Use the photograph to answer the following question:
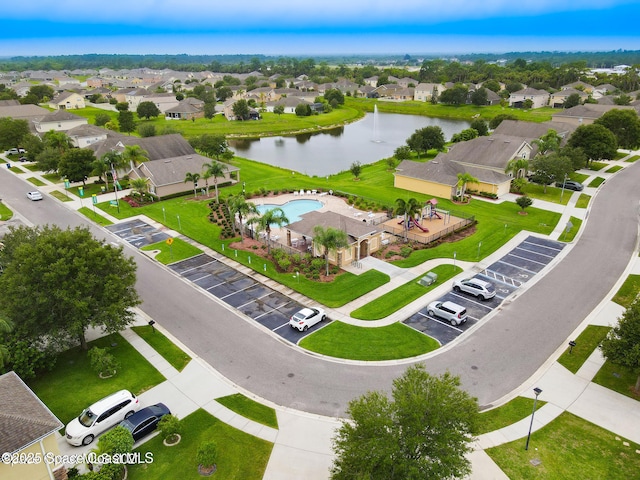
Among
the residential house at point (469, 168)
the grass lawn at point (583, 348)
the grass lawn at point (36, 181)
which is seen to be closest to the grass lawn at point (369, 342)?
the grass lawn at point (583, 348)

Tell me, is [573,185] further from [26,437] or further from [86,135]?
[86,135]

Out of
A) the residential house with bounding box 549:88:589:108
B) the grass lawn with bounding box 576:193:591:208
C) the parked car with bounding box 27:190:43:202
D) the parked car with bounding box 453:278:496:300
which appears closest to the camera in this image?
the parked car with bounding box 453:278:496:300

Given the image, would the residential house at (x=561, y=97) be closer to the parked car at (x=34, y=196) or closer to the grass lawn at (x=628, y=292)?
the grass lawn at (x=628, y=292)

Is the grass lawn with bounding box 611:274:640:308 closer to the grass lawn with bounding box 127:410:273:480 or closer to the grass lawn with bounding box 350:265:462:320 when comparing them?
the grass lawn with bounding box 350:265:462:320

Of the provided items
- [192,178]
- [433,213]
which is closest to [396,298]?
[433,213]

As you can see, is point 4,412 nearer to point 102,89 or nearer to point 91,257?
point 91,257

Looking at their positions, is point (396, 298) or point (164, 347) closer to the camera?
point (164, 347)

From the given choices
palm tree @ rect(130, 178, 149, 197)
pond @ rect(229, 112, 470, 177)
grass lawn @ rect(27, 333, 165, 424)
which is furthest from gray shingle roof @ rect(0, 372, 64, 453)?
pond @ rect(229, 112, 470, 177)
